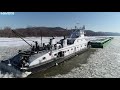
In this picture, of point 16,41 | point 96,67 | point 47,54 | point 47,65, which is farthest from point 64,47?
point 16,41

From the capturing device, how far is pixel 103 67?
11.8 feet

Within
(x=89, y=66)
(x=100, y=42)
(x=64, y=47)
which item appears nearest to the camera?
(x=89, y=66)

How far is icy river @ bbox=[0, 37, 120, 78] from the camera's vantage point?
11.5 ft

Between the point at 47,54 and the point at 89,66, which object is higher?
the point at 47,54

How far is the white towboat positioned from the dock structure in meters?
0.13

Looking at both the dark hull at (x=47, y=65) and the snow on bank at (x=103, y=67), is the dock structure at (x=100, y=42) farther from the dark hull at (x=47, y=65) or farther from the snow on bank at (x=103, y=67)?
the dark hull at (x=47, y=65)

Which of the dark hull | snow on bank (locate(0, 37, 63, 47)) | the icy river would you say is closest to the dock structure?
the icy river

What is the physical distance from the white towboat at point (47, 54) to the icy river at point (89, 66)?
0.38 feet

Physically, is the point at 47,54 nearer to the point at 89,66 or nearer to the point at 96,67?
the point at 89,66

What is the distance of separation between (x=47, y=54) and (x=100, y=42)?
3.50 ft
